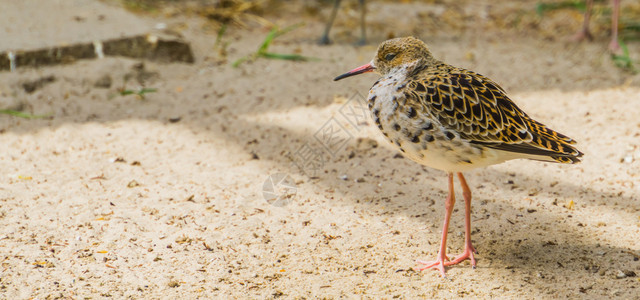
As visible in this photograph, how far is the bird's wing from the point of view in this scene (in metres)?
3.03

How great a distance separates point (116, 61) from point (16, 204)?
2.35 metres

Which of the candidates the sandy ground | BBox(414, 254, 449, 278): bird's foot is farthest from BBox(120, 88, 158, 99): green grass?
BBox(414, 254, 449, 278): bird's foot

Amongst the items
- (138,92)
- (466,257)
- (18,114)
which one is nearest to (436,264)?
(466,257)

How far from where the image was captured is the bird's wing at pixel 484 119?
3027mm

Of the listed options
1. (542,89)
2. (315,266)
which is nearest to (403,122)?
(315,266)

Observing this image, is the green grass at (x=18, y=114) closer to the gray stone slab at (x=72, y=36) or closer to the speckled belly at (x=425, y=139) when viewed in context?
the gray stone slab at (x=72, y=36)

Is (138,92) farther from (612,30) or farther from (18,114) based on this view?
(612,30)

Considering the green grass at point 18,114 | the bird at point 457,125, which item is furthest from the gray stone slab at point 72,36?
the bird at point 457,125

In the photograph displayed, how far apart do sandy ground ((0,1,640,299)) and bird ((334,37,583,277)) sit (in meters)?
0.55

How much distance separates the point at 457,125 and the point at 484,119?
0.46 feet

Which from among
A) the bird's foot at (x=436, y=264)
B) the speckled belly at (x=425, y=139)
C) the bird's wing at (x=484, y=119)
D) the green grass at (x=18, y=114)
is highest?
the bird's wing at (x=484, y=119)

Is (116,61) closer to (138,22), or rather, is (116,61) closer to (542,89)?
(138,22)

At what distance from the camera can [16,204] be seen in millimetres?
3852

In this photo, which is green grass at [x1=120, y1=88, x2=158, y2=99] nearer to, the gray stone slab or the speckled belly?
the gray stone slab
